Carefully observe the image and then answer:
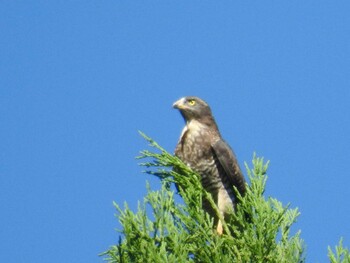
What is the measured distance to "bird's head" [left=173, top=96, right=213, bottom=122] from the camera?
9.11 m

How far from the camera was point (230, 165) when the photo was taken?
8500 millimetres

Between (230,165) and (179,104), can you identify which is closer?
(230,165)

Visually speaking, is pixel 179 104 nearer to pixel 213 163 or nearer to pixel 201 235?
pixel 213 163

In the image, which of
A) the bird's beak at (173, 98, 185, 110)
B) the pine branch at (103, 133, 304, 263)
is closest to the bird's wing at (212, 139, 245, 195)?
the bird's beak at (173, 98, 185, 110)

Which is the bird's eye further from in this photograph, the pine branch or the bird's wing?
the pine branch

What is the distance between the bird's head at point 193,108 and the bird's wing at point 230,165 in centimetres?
63

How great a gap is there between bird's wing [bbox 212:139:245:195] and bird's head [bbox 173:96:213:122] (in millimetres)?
627

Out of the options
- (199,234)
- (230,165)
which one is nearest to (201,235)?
(199,234)

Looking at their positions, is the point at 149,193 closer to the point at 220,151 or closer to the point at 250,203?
the point at 250,203

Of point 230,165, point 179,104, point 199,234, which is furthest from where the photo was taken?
point 179,104

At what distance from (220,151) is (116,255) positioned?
3.12 metres

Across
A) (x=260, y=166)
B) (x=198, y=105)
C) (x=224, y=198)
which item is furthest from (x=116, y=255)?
(x=198, y=105)

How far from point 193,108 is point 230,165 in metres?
0.98

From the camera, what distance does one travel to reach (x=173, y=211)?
5855 mm
